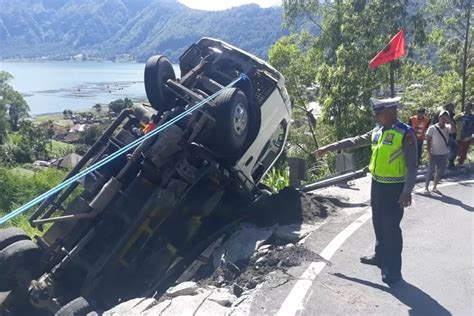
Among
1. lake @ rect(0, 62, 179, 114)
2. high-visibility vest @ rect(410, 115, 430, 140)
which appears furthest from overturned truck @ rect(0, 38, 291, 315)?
lake @ rect(0, 62, 179, 114)

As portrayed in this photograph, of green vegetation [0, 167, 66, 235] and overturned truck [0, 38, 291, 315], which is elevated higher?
overturned truck [0, 38, 291, 315]

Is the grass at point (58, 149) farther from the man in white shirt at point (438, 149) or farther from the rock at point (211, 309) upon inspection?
the rock at point (211, 309)

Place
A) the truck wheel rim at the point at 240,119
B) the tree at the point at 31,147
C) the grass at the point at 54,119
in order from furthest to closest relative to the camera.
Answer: the grass at the point at 54,119 → the tree at the point at 31,147 → the truck wheel rim at the point at 240,119

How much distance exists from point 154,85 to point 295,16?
1720 centimetres

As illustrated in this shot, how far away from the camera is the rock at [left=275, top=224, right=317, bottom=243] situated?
5.61m

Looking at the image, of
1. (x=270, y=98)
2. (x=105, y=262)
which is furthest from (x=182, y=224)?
(x=270, y=98)

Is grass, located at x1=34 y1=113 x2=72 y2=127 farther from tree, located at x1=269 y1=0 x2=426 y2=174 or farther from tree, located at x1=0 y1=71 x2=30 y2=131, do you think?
tree, located at x1=269 y1=0 x2=426 y2=174

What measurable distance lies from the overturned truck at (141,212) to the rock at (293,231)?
93cm

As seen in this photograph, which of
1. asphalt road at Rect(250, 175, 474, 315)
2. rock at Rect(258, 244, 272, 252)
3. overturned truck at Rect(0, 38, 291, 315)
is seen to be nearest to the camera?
asphalt road at Rect(250, 175, 474, 315)

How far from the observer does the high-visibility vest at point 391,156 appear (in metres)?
4.42

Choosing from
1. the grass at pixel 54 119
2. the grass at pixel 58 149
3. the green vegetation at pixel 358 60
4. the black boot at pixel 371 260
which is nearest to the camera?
the black boot at pixel 371 260

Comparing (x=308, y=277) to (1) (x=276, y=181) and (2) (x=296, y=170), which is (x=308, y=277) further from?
(1) (x=276, y=181)

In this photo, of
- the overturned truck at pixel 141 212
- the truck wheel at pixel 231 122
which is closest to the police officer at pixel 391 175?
the truck wheel at pixel 231 122

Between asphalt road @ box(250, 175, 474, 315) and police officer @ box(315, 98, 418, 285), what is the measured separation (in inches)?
11.3
